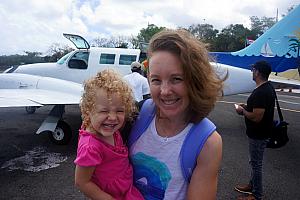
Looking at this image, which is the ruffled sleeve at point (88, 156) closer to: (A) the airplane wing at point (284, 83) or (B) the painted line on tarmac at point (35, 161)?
(B) the painted line on tarmac at point (35, 161)

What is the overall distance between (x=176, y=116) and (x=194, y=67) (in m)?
0.27

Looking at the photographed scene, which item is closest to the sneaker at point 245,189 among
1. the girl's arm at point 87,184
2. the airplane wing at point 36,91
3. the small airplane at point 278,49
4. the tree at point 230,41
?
the girl's arm at point 87,184

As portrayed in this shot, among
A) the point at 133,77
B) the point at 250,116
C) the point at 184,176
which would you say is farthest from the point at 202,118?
the point at 133,77

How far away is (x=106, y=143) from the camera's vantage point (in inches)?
62.1

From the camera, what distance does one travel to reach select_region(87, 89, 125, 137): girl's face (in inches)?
61.1

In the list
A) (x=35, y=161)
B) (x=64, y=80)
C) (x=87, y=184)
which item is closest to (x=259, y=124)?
(x=87, y=184)

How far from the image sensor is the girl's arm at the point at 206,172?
4.50ft

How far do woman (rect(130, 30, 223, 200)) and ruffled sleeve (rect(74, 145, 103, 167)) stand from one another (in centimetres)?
20

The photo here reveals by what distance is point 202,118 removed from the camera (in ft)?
4.87

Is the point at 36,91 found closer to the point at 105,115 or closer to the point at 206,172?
the point at 105,115

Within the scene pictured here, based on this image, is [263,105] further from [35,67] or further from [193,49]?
[35,67]

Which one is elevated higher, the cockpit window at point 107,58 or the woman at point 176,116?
the cockpit window at point 107,58

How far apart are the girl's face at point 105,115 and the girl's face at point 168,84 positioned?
233 mm

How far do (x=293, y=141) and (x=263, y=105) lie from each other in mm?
4329
